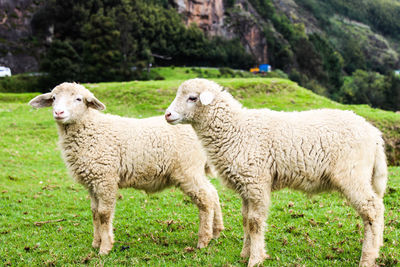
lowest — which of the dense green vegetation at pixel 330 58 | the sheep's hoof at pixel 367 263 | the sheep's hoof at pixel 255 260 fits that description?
the dense green vegetation at pixel 330 58

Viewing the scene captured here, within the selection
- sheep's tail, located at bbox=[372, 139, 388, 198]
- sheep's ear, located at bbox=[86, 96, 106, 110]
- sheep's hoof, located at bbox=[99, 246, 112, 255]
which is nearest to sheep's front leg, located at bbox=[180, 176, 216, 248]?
sheep's hoof, located at bbox=[99, 246, 112, 255]

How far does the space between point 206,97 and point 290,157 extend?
66.7 inches

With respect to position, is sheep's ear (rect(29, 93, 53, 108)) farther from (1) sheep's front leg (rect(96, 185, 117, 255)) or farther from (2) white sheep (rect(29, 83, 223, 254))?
(1) sheep's front leg (rect(96, 185, 117, 255))

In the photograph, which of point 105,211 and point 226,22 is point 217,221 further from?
point 226,22

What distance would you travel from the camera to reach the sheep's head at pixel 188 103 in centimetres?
613

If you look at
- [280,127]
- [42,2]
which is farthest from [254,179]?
[42,2]

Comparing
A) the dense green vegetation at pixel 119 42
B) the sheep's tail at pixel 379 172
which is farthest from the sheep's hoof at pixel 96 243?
the dense green vegetation at pixel 119 42

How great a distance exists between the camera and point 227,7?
134m

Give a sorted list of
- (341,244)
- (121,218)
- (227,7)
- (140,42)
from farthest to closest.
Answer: (227,7) < (140,42) < (121,218) < (341,244)

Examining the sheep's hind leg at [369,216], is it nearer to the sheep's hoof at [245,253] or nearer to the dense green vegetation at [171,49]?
the sheep's hoof at [245,253]

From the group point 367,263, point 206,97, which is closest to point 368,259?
point 367,263

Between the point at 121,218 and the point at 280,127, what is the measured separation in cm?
485

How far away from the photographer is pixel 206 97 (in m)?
6.03

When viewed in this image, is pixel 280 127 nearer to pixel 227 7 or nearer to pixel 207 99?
pixel 207 99
